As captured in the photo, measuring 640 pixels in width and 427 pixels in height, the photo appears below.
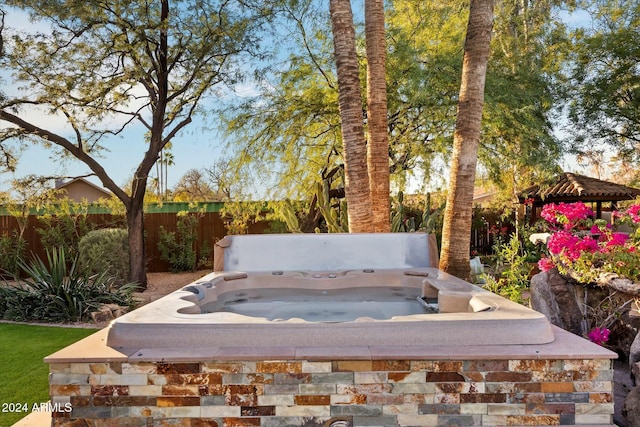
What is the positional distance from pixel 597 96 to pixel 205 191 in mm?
15683

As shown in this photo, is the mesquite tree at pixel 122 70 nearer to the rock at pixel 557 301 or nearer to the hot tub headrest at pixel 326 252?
the hot tub headrest at pixel 326 252

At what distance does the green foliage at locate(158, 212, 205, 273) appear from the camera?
37.5 ft

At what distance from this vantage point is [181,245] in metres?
11.5

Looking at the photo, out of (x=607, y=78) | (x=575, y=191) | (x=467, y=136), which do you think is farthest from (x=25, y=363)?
(x=607, y=78)

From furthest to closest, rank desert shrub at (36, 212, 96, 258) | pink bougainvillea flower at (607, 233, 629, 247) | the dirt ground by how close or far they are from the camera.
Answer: desert shrub at (36, 212, 96, 258) < the dirt ground < pink bougainvillea flower at (607, 233, 629, 247)

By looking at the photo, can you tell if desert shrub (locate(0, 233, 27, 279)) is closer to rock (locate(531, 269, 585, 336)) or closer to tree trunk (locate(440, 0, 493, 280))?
tree trunk (locate(440, 0, 493, 280))

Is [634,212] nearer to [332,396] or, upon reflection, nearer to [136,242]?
[332,396]

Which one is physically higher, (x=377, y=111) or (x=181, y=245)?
(x=377, y=111)

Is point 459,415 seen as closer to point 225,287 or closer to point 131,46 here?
point 225,287

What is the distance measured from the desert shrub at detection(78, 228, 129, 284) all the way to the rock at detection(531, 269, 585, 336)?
7.42 metres

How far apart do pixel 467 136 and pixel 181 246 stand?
25.9 feet

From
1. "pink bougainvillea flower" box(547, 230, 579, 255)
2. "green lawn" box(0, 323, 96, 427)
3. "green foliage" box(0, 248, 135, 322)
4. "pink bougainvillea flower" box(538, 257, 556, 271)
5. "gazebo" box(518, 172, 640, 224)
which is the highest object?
"gazebo" box(518, 172, 640, 224)

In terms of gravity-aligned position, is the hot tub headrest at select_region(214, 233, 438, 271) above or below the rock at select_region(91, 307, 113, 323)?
above

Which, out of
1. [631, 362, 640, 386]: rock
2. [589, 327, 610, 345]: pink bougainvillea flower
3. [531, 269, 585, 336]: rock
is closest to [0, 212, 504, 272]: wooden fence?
[531, 269, 585, 336]: rock
